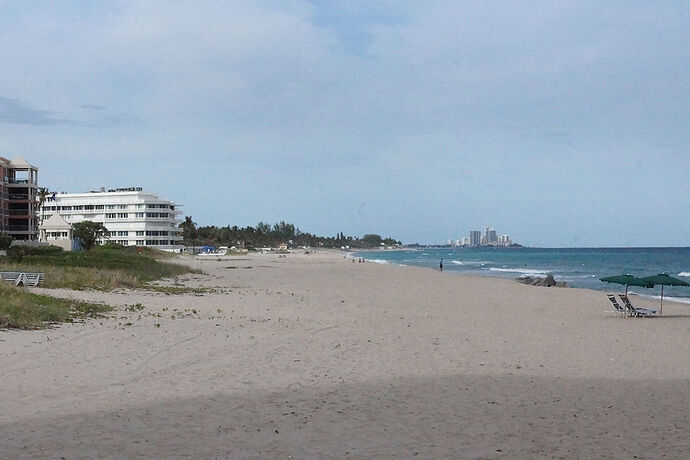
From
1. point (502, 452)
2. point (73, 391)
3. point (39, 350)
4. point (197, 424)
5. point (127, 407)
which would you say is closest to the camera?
point (502, 452)

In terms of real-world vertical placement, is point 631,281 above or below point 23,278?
above

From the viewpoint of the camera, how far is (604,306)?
88.7 ft

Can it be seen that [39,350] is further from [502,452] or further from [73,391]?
[502,452]

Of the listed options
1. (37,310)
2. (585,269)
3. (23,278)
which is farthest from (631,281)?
(585,269)

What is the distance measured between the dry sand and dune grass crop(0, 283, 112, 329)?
741 millimetres

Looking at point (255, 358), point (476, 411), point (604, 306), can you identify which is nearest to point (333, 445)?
point (476, 411)

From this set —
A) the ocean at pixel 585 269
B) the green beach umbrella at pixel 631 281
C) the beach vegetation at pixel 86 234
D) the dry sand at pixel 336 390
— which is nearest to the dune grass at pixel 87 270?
the dry sand at pixel 336 390

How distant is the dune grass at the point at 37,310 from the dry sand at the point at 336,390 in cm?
74

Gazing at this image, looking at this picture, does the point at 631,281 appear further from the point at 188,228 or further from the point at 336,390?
the point at 188,228

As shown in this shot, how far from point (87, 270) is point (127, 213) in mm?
105812

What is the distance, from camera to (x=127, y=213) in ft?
433

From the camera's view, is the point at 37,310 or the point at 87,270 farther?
the point at 87,270

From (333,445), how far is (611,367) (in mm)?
7279

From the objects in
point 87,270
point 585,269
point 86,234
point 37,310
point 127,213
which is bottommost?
point 585,269
